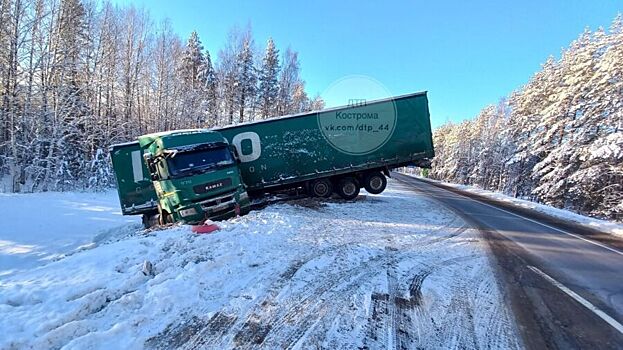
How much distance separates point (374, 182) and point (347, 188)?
52.7 inches

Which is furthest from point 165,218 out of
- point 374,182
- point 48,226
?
point 374,182

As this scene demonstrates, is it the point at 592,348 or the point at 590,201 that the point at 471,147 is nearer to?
the point at 590,201

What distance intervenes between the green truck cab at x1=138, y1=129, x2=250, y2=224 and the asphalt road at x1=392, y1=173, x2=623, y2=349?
7.01 m

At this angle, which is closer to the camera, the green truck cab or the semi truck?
the green truck cab

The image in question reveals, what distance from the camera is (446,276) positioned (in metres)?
5.20

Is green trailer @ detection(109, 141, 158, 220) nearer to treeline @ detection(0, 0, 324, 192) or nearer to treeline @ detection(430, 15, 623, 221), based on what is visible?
treeline @ detection(0, 0, 324, 192)

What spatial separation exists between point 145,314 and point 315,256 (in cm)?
297

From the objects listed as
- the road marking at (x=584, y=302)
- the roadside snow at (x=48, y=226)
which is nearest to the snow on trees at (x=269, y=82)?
the roadside snow at (x=48, y=226)

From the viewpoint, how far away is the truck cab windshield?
9469 mm

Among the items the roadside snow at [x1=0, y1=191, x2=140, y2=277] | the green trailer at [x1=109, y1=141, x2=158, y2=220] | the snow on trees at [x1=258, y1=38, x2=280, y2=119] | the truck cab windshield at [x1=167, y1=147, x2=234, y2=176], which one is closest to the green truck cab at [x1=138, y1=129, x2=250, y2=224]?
the truck cab windshield at [x1=167, y1=147, x2=234, y2=176]

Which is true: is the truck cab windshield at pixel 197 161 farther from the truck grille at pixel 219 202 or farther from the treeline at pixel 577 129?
the treeline at pixel 577 129

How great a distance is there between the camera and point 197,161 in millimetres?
9695

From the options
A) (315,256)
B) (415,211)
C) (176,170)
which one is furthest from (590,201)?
(176,170)

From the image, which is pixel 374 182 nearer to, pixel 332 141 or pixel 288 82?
pixel 332 141
